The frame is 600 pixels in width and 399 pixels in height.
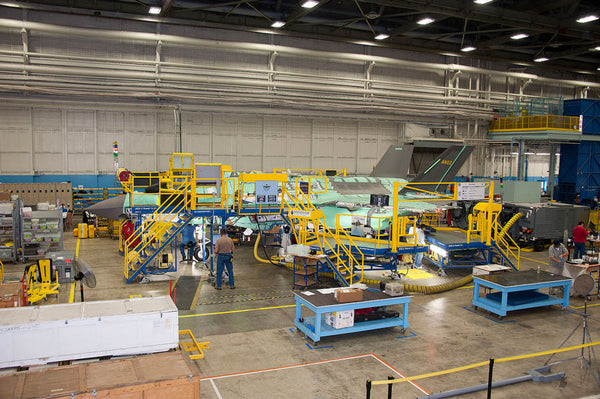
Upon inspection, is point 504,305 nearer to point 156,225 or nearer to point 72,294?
point 156,225

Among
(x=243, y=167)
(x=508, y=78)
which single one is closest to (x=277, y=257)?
(x=243, y=167)

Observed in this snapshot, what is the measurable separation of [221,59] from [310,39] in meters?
7.07

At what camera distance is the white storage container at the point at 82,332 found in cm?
746

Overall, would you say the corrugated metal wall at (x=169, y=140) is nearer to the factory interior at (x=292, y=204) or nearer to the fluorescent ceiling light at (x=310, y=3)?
the factory interior at (x=292, y=204)

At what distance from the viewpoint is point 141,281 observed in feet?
53.5

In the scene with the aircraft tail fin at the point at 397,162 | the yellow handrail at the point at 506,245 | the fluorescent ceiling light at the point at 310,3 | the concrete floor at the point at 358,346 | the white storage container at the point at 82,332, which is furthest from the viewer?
the aircraft tail fin at the point at 397,162

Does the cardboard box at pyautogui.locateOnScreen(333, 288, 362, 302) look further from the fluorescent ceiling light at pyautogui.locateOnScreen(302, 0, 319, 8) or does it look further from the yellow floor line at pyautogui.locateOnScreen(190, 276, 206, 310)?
the fluorescent ceiling light at pyautogui.locateOnScreen(302, 0, 319, 8)

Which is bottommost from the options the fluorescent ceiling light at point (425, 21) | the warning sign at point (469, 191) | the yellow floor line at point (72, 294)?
the yellow floor line at point (72, 294)

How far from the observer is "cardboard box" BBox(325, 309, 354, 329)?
1114cm

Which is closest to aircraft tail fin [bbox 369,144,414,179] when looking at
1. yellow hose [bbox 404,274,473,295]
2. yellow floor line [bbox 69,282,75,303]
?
yellow hose [bbox 404,274,473,295]

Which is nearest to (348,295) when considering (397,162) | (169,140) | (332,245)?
(332,245)

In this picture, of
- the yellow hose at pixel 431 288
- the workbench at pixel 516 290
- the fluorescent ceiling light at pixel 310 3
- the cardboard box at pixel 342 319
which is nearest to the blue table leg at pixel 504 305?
the workbench at pixel 516 290

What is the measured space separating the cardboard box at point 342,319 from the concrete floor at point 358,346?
0.45m

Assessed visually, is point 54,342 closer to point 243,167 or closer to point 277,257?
point 277,257
